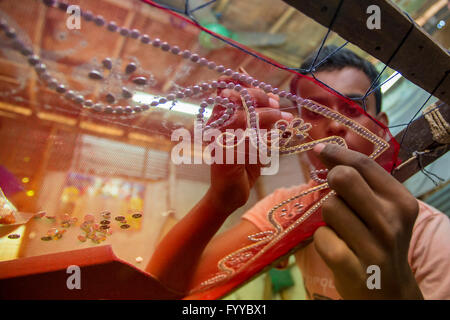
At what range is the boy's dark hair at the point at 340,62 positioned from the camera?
570mm

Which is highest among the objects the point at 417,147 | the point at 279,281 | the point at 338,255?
the point at 417,147

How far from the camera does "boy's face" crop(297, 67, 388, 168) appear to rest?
0.54 meters

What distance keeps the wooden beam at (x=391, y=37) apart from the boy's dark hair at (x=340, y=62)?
0.25ft

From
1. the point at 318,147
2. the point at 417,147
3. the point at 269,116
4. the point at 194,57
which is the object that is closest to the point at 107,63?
the point at 194,57

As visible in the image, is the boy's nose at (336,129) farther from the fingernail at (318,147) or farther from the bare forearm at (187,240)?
the bare forearm at (187,240)

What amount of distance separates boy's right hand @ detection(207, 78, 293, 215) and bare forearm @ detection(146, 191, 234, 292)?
0.05ft

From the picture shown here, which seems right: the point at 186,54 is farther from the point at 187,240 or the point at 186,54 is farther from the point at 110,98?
the point at 187,240

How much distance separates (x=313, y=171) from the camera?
2.19 feet

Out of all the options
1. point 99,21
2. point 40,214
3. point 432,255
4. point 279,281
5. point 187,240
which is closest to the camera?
point 99,21

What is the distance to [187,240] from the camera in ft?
2.02

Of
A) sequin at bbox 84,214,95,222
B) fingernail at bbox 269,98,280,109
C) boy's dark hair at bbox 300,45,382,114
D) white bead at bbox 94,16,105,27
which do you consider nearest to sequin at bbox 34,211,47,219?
sequin at bbox 84,214,95,222

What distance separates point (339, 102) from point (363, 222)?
248 millimetres

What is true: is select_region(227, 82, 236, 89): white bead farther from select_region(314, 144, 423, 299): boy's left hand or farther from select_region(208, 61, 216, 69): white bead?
select_region(314, 144, 423, 299): boy's left hand
